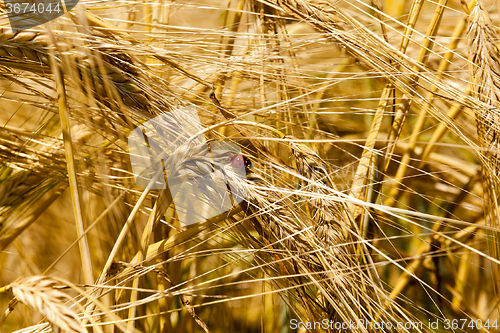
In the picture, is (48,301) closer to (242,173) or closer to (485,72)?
(242,173)

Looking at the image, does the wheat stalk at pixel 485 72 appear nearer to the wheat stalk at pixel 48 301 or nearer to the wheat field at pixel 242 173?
the wheat field at pixel 242 173

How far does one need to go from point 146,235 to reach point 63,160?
31cm

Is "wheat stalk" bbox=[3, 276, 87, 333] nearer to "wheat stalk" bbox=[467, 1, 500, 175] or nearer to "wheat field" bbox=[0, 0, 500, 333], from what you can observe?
"wheat field" bbox=[0, 0, 500, 333]

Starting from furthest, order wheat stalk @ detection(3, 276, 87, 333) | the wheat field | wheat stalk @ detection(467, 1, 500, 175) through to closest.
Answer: wheat stalk @ detection(467, 1, 500, 175) → the wheat field → wheat stalk @ detection(3, 276, 87, 333)

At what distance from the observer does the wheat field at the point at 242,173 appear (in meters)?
0.33

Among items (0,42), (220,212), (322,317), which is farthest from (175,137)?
(322,317)

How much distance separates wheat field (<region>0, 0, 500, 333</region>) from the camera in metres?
0.33

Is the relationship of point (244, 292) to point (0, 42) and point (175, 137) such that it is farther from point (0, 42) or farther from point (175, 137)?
point (0, 42)

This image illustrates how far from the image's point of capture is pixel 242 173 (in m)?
0.38

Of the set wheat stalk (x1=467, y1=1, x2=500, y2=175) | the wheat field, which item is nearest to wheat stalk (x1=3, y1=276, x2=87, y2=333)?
the wheat field

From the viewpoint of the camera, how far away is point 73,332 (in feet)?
0.75

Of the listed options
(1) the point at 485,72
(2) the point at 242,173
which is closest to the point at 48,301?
(2) the point at 242,173

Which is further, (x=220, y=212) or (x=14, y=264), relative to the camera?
(x=14, y=264)

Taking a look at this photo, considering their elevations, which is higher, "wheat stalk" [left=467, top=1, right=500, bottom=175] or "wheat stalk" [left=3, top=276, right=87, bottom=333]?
"wheat stalk" [left=467, top=1, right=500, bottom=175]
